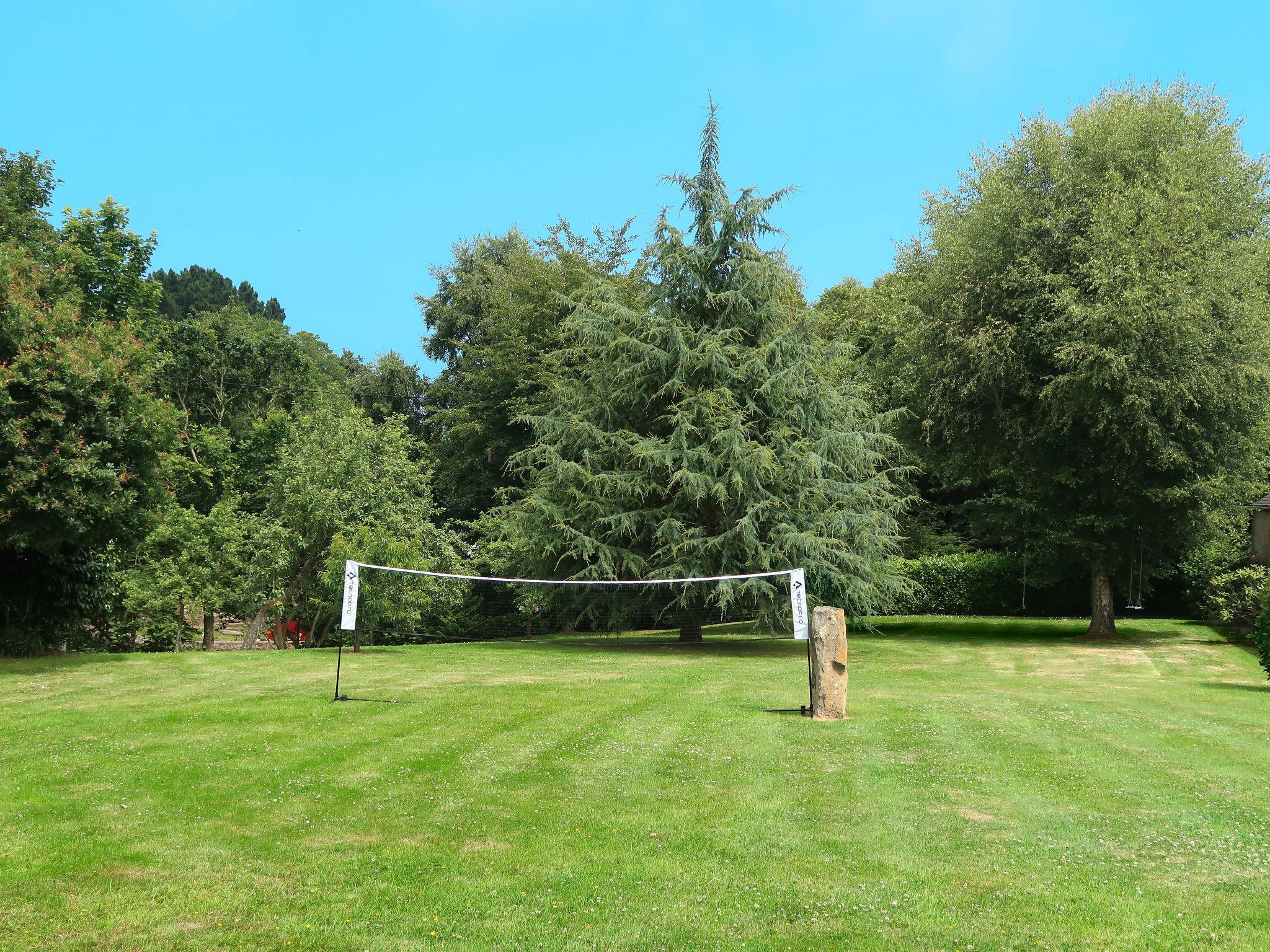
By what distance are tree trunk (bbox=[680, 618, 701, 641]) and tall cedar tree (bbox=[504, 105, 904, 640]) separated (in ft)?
0.12

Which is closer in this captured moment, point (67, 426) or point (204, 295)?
point (67, 426)

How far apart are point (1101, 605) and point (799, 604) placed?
18.8 meters

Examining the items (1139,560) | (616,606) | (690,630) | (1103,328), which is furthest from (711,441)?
(1139,560)

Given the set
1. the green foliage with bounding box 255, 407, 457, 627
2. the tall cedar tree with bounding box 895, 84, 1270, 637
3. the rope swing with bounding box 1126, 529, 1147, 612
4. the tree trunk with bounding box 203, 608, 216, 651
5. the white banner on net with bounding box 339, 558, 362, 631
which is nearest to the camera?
the white banner on net with bounding box 339, 558, 362, 631

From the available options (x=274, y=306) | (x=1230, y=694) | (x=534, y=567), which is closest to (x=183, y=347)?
(x=534, y=567)

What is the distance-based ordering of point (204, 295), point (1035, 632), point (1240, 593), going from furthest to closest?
point (204, 295), point (1035, 632), point (1240, 593)

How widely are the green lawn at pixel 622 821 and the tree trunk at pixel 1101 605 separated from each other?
13.1 m

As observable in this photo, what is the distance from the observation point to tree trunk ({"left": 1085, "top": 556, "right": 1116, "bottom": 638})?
28.0 metres

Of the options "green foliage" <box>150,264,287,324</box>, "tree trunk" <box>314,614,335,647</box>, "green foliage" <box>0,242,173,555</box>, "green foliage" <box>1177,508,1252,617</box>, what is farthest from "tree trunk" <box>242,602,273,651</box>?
"green foliage" <box>150,264,287,324</box>

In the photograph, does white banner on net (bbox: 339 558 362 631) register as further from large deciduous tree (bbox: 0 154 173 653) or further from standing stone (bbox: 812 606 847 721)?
standing stone (bbox: 812 606 847 721)

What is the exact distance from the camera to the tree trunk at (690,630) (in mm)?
25844

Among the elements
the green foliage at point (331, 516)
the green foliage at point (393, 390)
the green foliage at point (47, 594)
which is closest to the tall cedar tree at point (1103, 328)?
the green foliage at point (331, 516)

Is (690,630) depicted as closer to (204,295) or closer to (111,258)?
(111,258)

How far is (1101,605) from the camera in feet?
92.7
